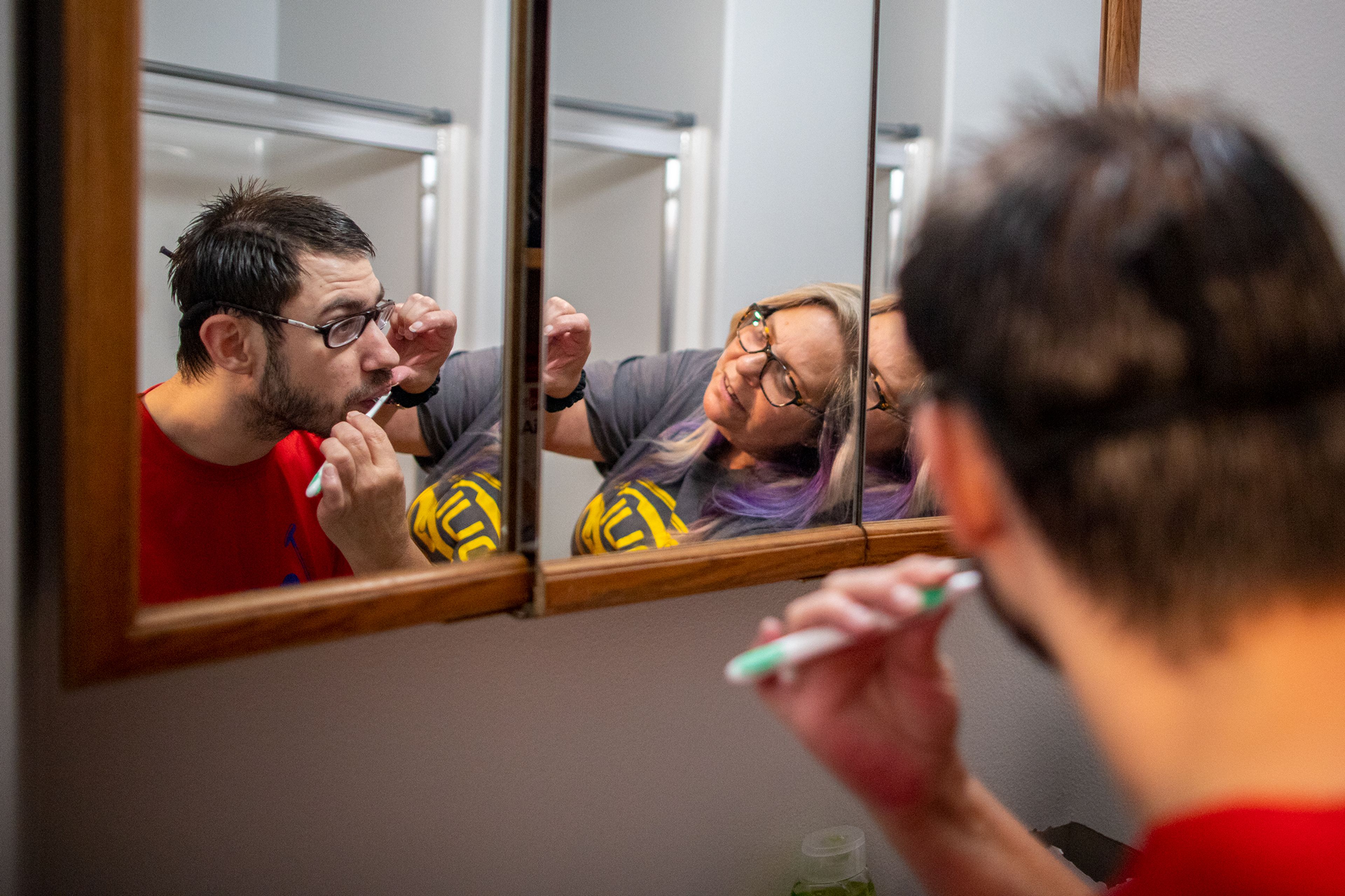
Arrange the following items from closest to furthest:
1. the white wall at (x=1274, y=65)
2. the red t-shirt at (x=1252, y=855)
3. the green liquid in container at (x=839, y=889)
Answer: the red t-shirt at (x=1252, y=855) → the green liquid in container at (x=839, y=889) → the white wall at (x=1274, y=65)

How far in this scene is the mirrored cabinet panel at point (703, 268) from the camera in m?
0.75

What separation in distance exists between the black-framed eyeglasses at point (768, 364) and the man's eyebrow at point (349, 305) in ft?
1.03

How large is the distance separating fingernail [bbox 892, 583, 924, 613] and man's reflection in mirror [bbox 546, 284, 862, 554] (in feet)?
1.02

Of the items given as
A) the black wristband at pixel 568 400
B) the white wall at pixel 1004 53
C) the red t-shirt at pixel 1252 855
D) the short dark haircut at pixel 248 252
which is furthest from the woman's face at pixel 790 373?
the red t-shirt at pixel 1252 855

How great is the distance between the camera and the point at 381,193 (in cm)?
67

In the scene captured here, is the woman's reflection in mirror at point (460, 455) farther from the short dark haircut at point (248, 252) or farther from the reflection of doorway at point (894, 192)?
the reflection of doorway at point (894, 192)

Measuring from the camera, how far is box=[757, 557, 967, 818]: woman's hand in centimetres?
57

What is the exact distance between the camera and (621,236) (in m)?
0.78

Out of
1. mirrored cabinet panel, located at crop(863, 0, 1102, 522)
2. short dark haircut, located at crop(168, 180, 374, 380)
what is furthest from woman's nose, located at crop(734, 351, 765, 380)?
short dark haircut, located at crop(168, 180, 374, 380)

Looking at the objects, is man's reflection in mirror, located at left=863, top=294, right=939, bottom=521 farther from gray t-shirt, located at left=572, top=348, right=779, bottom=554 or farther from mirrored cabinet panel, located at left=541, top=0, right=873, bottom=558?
gray t-shirt, located at left=572, top=348, right=779, bottom=554

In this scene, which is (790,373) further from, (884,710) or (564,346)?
(884,710)

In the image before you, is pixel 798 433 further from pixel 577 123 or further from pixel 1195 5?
pixel 1195 5

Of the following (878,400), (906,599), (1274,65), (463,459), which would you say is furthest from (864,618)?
(1274,65)

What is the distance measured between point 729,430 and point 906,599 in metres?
0.39
